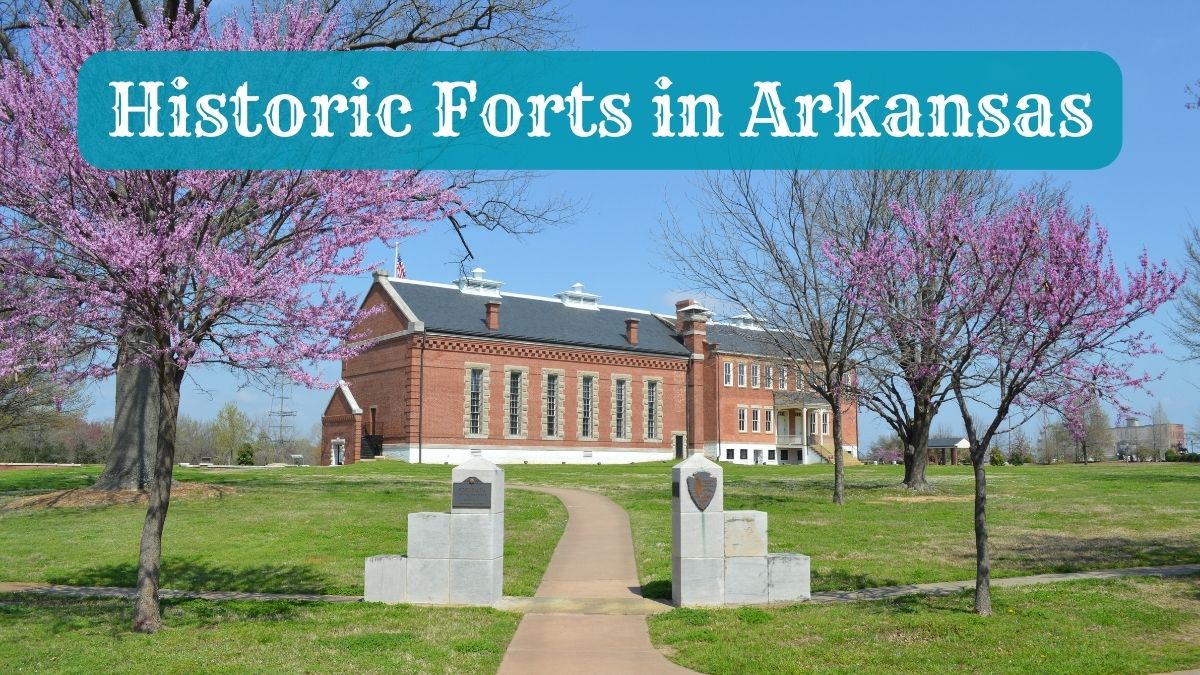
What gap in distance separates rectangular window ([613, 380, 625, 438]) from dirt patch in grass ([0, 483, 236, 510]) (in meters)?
40.5

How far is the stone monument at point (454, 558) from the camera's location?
13.4 metres

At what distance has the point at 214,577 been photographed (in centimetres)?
1545

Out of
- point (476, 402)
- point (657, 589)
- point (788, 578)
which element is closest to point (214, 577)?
point (657, 589)

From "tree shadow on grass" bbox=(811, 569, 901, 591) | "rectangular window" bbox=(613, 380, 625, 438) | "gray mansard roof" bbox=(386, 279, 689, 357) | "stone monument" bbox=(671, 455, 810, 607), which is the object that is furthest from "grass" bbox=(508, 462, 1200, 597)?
"rectangular window" bbox=(613, 380, 625, 438)

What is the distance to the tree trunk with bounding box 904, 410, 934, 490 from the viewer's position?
2856cm

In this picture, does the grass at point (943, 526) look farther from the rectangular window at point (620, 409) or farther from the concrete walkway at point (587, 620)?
the rectangular window at point (620, 409)

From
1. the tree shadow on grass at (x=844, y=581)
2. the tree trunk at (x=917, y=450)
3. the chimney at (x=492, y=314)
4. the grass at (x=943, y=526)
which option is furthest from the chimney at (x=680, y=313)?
the tree shadow on grass at (x=844, y=581)

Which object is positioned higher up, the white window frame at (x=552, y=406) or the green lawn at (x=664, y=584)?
the white window frame at (x=552, y=406)

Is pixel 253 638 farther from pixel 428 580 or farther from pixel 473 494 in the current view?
pixel 473 494

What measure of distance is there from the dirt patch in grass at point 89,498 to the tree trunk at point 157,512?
12.0 meters

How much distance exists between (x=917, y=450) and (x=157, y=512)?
2349 centimetres

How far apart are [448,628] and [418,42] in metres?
19.5

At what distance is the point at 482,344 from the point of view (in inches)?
2240

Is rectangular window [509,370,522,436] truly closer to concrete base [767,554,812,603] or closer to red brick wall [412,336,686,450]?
red brick wall [412,336,686,450]
